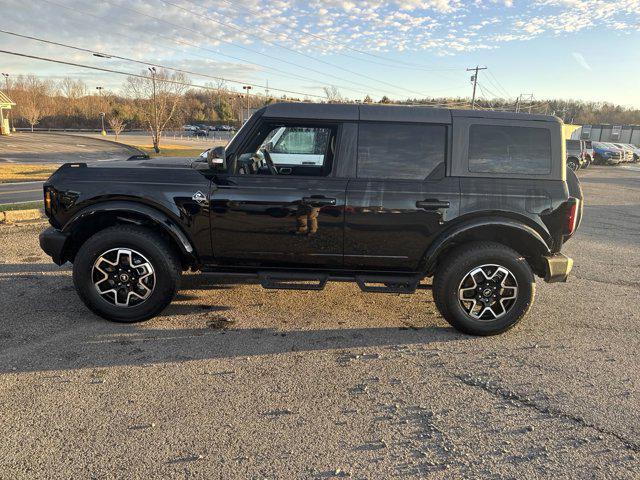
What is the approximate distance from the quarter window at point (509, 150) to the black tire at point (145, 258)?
2.88 meters

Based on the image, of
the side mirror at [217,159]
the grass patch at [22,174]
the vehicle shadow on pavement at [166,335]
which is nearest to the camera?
the vehicle shadow on pavement at [166,335]

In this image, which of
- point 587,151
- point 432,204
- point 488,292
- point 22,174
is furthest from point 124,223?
point 587,151

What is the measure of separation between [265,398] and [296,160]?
2434 mm

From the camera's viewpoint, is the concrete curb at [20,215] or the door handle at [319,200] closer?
the door handle at [319,200]

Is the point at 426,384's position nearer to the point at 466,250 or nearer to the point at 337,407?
the point at 337,407

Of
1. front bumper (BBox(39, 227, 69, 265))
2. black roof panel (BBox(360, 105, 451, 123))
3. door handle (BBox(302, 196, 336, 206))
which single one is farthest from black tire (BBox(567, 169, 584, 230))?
front bumper (BBox(39, 227, 69, 265))

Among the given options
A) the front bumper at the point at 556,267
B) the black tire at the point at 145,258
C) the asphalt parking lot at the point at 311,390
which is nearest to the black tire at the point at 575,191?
the front bumper at the point at 556,267

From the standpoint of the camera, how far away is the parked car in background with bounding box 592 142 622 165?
32.9 metres

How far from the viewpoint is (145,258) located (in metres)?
3.78

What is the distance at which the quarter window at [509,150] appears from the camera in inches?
143

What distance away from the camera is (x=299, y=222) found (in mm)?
3717

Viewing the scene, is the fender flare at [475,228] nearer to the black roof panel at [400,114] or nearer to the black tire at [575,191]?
the black tire at [575,191]

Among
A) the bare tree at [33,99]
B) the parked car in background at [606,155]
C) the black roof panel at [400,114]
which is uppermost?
the bare tree at [33,99]

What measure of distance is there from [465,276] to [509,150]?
1179 mm
